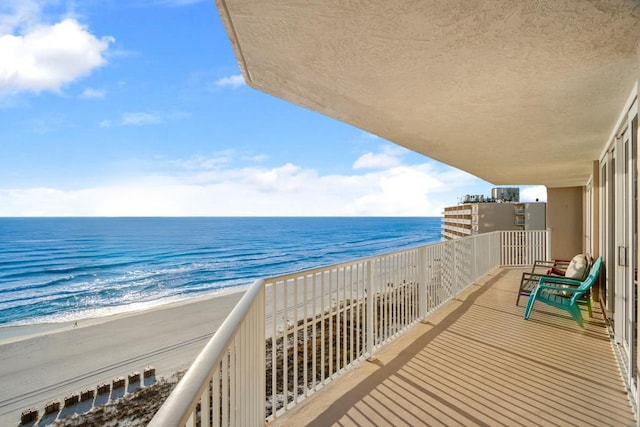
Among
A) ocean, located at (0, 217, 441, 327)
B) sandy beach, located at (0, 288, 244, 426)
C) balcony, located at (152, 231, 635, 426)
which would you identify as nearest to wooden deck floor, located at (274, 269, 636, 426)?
balcony, located at (152, 231, 635, 426)

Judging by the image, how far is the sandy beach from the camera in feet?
22.2

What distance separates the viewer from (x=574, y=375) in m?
2.54

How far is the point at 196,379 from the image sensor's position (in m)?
0.80

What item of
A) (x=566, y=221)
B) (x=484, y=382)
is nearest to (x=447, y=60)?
(x=484, y=382)

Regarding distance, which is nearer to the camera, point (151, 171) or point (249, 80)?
point (249, 80)

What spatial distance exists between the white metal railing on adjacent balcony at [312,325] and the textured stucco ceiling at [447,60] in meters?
1.26

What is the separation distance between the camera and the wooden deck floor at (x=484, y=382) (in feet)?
6.68

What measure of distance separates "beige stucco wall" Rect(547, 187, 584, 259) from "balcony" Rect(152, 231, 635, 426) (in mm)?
4345

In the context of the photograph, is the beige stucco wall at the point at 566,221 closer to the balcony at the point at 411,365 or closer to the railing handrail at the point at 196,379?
the balcony at the point at 411,365

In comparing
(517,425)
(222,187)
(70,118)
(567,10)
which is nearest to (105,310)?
(517,425)

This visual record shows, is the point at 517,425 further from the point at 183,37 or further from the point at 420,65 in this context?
the point at 183,37

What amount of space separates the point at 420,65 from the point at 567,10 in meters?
0.67

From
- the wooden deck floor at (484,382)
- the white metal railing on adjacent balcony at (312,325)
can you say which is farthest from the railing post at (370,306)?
the wooden deck floor at (484,382)

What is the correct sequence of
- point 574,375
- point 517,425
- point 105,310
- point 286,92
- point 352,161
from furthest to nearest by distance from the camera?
point 352,161 < point 105,310 < point 574,375 < point 286,92 < point 517,425
